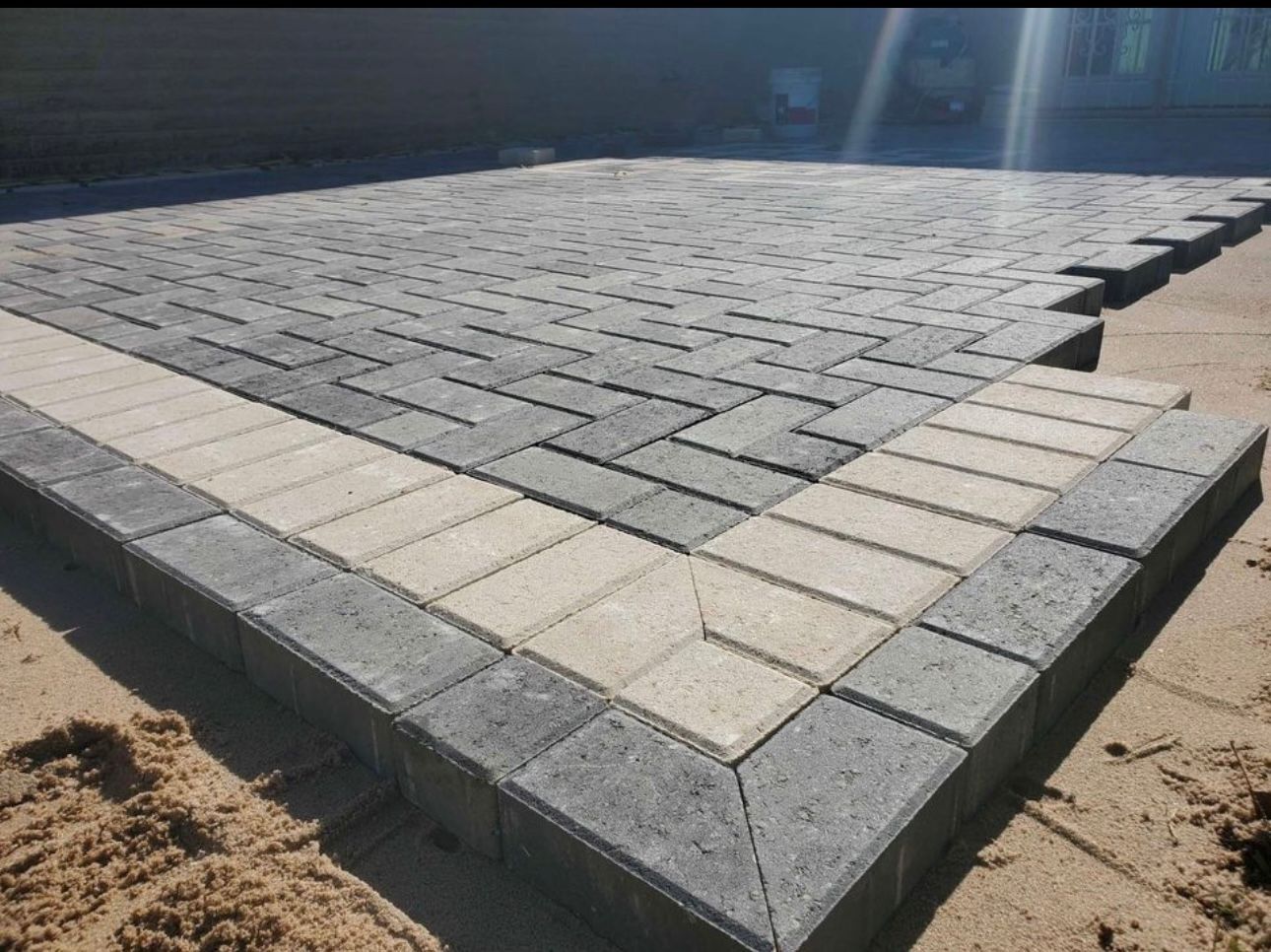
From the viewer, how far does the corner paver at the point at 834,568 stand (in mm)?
2053

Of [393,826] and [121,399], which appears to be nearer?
[393,826]

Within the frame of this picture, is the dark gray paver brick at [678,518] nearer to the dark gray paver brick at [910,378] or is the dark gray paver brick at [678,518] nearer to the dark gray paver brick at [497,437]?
the dark gray paver brick at [497,437]

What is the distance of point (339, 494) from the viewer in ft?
8.78

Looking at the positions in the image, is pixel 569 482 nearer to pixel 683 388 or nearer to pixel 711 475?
pixel 711 475

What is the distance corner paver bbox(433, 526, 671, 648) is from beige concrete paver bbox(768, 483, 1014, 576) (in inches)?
15.5

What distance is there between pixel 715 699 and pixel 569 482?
1.02m

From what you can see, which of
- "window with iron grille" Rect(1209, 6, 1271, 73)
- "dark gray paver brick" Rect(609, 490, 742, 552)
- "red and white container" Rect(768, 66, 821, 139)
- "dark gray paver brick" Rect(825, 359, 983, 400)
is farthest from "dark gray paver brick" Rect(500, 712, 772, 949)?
"window with iron grille" Rect(1209, 6, 1271, 73)

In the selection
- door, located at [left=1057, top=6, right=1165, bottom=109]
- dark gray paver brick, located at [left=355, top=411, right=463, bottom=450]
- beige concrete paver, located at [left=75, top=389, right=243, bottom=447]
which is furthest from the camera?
door, located at [left=1057, top=6, right=1165, bottom=109]

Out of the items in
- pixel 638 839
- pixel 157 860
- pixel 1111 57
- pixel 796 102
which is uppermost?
pixel 1111 57

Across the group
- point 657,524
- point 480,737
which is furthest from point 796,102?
point 480,737

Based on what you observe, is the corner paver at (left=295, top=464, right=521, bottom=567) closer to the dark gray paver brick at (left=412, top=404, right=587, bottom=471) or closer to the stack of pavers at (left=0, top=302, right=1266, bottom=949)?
the stack of pavers at (left=0, top=302, right=1266, bottom=949)

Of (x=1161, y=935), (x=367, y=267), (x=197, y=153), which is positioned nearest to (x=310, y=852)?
(x=1161, y=935)

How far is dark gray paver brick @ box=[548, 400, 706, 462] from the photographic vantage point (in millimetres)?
2875

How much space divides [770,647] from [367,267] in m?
4.28
